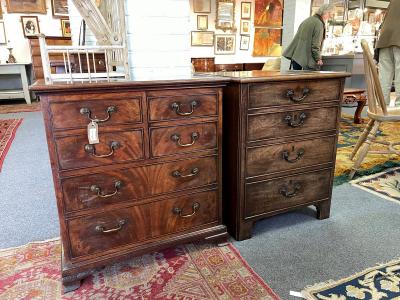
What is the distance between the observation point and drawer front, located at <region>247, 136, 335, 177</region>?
60.1 inches

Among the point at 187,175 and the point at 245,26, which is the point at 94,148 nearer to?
the point at 187,175

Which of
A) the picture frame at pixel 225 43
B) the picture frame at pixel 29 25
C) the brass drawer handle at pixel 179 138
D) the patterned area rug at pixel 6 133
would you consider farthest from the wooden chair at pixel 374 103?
the picture frame at pixel 29 25

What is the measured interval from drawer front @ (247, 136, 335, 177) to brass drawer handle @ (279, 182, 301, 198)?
4.0 inches

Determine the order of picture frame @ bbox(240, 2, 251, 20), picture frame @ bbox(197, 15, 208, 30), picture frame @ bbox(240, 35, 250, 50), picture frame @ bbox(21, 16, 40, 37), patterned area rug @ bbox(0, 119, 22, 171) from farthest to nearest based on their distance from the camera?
picture frame @ bbox(240, 35, 250, 50), picture frame @ bbox(240, 2, 251, 20), picture frame @ bbox(197, 15, 208, 30), picture frame @ bbox(21, 16, 40, 37), patterned area rug @ bbox(0, 119, 22, 171)

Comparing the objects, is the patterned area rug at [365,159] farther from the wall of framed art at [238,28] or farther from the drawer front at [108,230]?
the wall of framed art at [238,28]

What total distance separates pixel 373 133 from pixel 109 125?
2.07 meters

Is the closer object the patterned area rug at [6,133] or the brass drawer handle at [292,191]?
the brass drawer handle at [292,191]

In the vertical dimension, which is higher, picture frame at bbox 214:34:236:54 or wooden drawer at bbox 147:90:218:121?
picture frame at bbox 214:34:236:54

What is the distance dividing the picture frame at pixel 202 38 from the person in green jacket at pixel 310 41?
10.7 feet

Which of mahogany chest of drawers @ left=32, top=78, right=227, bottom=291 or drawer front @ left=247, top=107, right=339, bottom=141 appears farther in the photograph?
drawer front @ left=247, top=107, right=339, bottom=141

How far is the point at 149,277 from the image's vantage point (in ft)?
4.40

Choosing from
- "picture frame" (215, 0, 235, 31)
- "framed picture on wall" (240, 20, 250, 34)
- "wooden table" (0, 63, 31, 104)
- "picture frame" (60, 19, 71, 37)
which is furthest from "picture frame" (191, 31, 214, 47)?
"wooden table" (0, 63, 31, 104)

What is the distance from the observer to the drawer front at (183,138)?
131cm

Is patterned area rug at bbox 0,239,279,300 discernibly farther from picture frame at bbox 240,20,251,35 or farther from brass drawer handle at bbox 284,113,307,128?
picture frame at bbox 240,20,251,35
